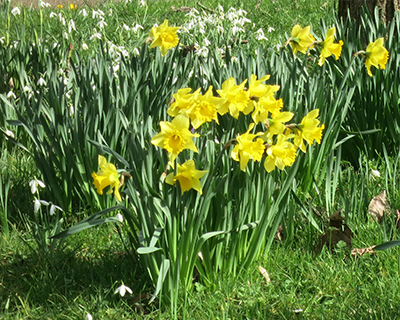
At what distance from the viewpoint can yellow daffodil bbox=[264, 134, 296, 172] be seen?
1630 mm

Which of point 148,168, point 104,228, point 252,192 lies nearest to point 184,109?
point 148,168

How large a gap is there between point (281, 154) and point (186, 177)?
1.04 ft

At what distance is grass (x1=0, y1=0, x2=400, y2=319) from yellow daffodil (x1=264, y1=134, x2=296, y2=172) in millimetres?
546

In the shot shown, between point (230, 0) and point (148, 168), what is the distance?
547cm

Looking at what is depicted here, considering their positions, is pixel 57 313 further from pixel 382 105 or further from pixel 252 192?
pixel 382 105

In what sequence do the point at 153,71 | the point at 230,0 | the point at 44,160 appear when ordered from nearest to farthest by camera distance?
the point at 44,160 → the point at 153,71 → the point at 230,0

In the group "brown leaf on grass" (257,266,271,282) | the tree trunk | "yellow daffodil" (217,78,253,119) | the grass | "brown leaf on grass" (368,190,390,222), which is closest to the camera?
"yellow daffodil" (217,78,253,119)

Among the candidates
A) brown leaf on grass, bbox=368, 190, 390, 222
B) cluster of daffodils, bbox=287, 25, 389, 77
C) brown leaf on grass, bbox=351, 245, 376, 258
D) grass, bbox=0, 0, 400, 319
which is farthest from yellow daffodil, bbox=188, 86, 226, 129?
brown leaf on grass, bbox=368, 190, 390, 222

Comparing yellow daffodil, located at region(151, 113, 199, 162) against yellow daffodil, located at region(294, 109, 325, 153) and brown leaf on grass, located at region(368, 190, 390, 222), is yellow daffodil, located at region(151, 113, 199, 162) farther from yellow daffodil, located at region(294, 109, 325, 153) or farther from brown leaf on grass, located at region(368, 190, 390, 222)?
brown leaf on grass, located at region(368, 190, 390, 222)

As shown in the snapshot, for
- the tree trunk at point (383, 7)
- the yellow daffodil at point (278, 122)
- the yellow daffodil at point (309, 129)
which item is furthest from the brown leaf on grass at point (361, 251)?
the tree trunk at point (383, 7)

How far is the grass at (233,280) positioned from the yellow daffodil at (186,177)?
0.48 meters

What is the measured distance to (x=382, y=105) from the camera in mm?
2777

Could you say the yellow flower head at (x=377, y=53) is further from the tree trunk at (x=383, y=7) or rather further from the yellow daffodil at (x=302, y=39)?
the tree trunk at (x=383, y=7)

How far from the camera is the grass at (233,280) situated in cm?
185
